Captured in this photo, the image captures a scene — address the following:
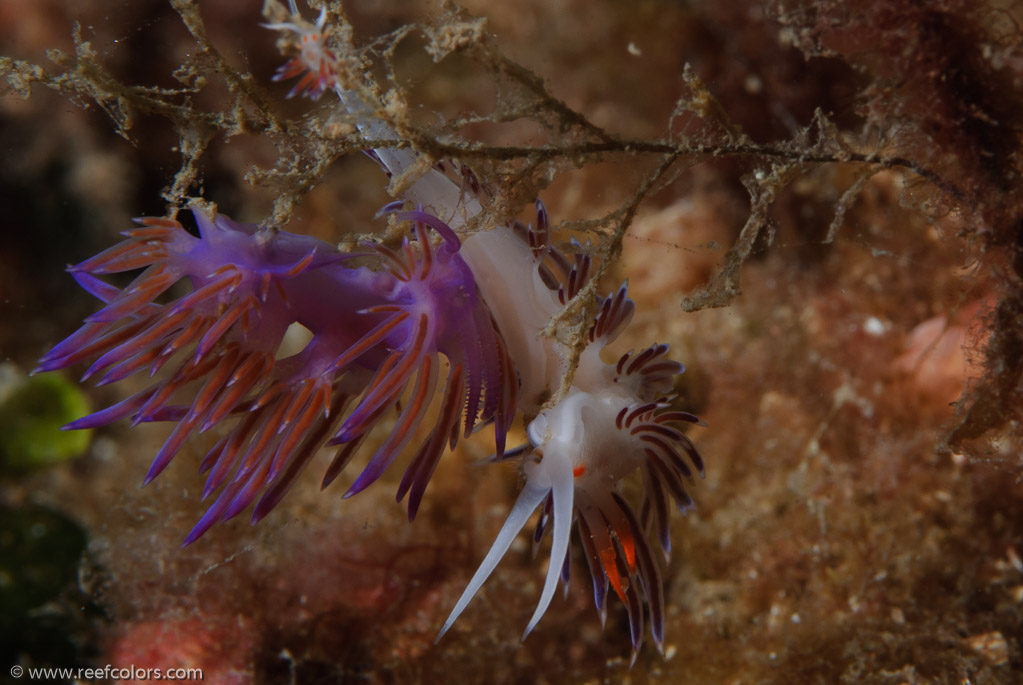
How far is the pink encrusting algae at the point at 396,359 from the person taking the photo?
1.84 meters

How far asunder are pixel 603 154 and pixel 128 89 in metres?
1.24

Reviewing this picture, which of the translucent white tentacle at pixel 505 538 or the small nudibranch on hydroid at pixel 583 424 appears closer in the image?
the translucent white tentacle at pixel 505 538

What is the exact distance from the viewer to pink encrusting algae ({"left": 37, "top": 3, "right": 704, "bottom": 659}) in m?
1.84

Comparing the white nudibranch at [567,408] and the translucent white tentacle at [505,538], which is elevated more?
the white nudibranch at [567,408]

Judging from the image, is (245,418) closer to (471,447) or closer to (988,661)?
(471,447)

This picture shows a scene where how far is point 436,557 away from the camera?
124 inches

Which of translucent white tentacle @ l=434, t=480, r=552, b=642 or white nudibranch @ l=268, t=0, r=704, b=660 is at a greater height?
white nudibranch @ l=268, t=0, r=704, b=660

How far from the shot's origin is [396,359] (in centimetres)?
194

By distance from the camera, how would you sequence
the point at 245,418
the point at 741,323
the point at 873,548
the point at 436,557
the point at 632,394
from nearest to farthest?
the point at 245,418, the point at 632,394, the point at 873,548, the point at 436,557, the point at 741,323

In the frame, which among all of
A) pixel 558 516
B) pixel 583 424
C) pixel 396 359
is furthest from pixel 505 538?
pixel 396 359

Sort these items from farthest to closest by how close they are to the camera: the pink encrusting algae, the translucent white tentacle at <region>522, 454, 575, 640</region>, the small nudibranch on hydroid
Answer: the small nudibranch on hydroid → the translucent white tentacle at <region>522, 454, 575, 640</region> → the pink encrusting algae

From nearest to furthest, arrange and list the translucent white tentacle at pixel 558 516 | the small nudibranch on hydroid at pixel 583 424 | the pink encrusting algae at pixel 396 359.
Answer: the pink encrusting algae at pixel 396 359
the translucent white tentacle at pixel 558 516
the small nudibranch on hydroid at pixel 583 424

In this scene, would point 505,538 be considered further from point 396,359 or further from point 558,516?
point 396,359

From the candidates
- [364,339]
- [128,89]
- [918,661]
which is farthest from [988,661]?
[128,89]
